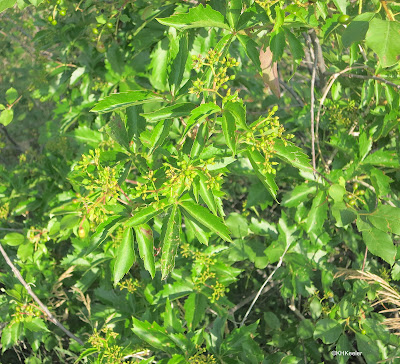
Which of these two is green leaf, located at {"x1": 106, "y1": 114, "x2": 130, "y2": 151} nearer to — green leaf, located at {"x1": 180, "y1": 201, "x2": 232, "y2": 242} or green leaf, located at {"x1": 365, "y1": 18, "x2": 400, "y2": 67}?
green leaf, located at {"x1": 180, "y1": 201, "x2": 232, "y2": 242}

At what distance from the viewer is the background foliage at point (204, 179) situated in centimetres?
136

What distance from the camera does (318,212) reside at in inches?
79.4

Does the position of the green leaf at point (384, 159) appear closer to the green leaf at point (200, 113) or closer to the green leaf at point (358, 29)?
the green leaf at point (358, 29)

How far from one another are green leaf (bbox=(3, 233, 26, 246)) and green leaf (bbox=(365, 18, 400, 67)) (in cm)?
207

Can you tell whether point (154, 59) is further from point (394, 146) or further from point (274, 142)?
point (394, 146)

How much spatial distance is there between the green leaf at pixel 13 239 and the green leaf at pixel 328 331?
168 centimetres

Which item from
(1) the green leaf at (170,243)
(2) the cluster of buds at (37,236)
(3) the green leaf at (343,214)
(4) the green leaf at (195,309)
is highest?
(1) the green leaf at (170,243)

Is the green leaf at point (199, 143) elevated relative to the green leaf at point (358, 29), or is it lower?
lower

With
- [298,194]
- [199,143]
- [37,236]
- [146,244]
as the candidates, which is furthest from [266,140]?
[37,236]

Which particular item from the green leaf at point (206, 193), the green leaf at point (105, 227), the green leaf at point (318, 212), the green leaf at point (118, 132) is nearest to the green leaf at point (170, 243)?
the green leaf at point (206, 193)

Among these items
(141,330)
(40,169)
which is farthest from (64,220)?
(40,169)

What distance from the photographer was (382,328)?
6.25 ft

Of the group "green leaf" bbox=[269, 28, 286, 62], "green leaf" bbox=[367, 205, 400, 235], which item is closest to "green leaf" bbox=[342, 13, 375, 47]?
"green leaf" bbox=[269, 28, 286, 62]

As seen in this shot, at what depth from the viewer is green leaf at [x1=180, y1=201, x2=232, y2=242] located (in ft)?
4.33
